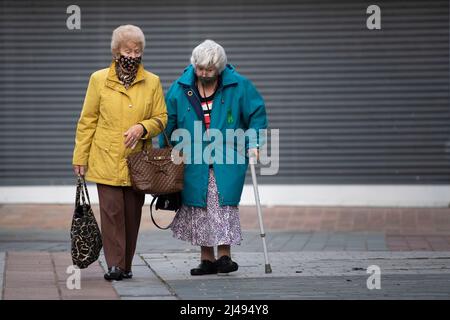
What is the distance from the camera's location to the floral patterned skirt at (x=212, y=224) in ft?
29.0

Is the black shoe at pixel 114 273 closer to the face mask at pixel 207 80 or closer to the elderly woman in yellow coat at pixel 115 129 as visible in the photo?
the elderly woman in yellow coat at pixel 115 129

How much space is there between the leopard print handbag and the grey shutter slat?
24.4 ft

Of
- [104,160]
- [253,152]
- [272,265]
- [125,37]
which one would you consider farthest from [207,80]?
[272,265]

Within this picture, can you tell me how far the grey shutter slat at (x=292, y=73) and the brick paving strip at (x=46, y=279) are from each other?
562 cm

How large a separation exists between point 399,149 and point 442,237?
11.9 ft

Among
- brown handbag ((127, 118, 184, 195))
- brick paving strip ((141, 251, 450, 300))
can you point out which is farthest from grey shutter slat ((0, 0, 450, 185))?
brown handbag ((127, 118, 184, 195))

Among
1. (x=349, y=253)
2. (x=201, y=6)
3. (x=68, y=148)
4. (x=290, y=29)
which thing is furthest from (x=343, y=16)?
(x=349, y=253)

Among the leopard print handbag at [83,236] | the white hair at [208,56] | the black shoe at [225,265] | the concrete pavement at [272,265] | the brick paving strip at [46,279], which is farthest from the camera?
the black shoe at [225,265]

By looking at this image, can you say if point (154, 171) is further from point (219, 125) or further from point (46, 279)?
point (46, 279)

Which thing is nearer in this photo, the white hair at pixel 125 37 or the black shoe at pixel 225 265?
the white hair at pixel 125 37

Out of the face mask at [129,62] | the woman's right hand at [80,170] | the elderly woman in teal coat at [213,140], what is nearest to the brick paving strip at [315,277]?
the elderly woman in teal coat at [213,140]

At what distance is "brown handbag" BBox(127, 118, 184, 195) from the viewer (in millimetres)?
8406

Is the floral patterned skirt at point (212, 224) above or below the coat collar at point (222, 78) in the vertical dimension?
below

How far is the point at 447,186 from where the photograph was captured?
1550 cm
